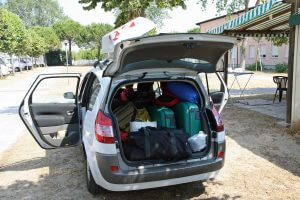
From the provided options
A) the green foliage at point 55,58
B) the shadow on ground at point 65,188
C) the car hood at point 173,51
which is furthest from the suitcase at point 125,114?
the green foliage at point 55,58

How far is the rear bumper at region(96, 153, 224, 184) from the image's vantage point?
11.2ft

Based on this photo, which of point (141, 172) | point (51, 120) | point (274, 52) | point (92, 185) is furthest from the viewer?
point (274, 52)

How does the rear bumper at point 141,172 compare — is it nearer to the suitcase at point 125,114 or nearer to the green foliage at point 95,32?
the suitcase at point 125,114

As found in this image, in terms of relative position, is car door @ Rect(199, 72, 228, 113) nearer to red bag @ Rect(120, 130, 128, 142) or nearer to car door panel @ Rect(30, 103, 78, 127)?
→ red bag @ Rect(120, 130, 128, 142)

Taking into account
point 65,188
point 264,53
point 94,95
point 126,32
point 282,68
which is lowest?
point 65,188

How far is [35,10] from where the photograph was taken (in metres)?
87.9

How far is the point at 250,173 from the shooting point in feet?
15.7

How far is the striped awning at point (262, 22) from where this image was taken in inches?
331

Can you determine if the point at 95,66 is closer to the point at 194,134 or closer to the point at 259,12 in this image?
the point at 194,134

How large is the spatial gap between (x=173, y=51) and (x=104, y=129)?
1184 mm

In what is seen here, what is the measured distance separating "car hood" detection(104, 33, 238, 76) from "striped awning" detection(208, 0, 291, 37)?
173 inches

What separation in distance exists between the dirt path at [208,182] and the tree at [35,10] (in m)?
88.6

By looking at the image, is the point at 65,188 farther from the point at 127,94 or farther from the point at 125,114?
the point at 127,94

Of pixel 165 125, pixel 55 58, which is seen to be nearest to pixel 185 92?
pixel 165 125
